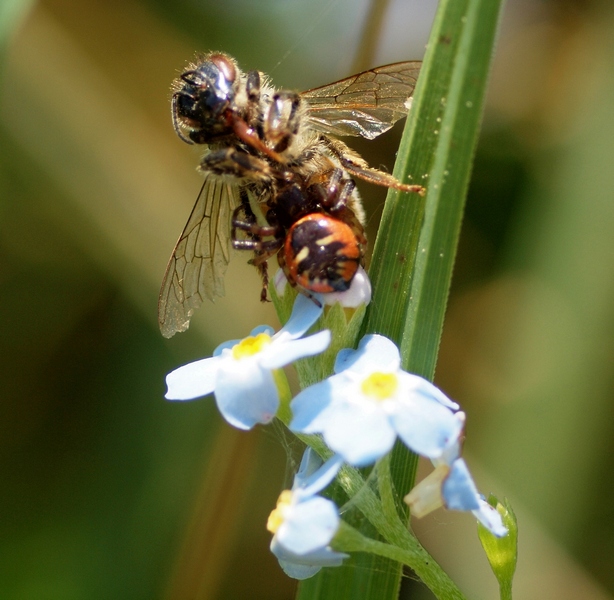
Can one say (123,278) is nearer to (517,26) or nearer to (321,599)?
(321,599)

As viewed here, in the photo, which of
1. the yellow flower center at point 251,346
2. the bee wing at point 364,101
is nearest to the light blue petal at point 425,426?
the yellow flower center at point 251,346

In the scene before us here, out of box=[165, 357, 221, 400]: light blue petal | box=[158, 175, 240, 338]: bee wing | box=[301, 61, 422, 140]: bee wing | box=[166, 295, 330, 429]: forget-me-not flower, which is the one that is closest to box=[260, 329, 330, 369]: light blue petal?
box=[166, 295, 330, 429]: forget-me-not flower

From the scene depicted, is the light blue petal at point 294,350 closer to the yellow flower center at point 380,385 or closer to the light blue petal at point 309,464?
the yellow flower center at point 380,385

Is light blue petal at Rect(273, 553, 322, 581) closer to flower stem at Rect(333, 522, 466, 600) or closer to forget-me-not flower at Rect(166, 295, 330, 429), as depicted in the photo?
flower stem at Rect(333, 522, 466, 600)

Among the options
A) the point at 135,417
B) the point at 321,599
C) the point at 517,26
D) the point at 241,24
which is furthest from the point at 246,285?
the point at 321,599

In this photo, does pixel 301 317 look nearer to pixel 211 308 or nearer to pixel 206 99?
pixel 206 99

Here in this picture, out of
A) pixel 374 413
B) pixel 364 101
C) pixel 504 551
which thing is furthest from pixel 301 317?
pixel 364 101
